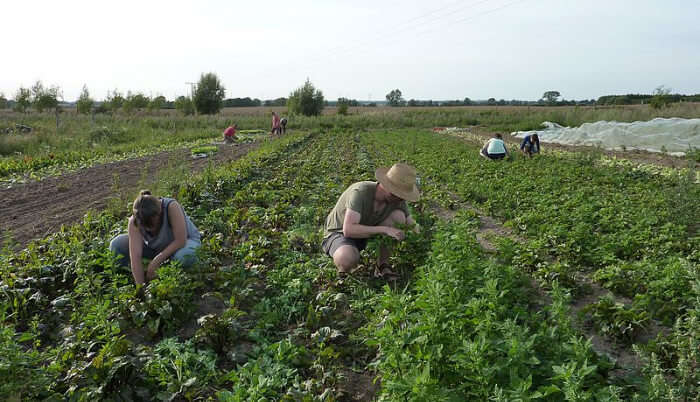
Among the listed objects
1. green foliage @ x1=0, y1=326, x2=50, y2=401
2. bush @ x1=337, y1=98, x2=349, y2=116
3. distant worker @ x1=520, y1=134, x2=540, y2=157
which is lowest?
green foliage @ x1=0, y1=326, x2=50, y2=401

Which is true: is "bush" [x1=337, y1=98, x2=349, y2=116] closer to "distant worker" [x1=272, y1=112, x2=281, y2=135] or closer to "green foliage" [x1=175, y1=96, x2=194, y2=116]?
"green foliage" [x1=175, y1=96, x2=194, y2=116]

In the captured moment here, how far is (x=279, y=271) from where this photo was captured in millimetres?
4906

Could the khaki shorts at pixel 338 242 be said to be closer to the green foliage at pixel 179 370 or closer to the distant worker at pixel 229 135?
the green foliage at pixel 179 370

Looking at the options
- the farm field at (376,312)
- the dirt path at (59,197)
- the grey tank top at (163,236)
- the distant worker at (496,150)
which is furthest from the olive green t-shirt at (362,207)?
the distant worker at (496,150)

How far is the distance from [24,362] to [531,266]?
4.69 m

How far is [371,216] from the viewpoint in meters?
4.95

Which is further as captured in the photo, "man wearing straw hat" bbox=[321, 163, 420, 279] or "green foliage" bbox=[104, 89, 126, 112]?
"green foliage" bbox=[104, 89, 126, 112]

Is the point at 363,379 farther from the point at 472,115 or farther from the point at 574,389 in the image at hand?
the point at 472,115

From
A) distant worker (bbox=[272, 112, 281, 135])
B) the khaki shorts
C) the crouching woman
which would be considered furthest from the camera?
distant worker (bbox=[272, 112, 281, 135])

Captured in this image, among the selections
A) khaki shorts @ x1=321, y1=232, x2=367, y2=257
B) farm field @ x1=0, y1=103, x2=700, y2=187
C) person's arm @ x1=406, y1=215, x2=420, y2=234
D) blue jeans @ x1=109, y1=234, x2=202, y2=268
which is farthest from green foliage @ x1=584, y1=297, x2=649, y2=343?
farm field @ x1=0, y1=103, x2=700, y2=187

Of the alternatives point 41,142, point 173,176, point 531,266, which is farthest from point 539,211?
point 41,142

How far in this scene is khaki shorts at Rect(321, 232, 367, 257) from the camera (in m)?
4.85

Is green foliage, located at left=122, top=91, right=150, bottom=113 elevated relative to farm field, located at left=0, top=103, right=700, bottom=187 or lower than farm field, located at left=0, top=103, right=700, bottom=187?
elevated

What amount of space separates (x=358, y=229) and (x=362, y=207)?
270 mm
